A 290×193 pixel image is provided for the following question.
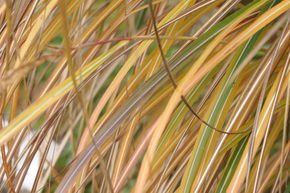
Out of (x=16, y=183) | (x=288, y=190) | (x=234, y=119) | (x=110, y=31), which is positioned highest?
(x=110, y=31)

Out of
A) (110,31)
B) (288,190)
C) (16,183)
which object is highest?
(110,31)

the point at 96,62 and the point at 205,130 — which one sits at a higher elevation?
the point at 96,62

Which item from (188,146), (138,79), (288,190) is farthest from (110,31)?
(288,190)

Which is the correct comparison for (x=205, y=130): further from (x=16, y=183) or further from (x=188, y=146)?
(x=16, y=183)

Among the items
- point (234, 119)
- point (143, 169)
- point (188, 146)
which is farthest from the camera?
point (188, 146)

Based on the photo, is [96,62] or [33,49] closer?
[96,62]

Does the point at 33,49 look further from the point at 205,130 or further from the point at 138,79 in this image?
the point at 205,130

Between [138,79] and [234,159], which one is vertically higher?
[138,79]

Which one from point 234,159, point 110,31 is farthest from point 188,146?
point 110,31

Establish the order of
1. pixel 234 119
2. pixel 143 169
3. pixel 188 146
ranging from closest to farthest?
pixel 143 169, pixel 234 119, pixel 188 146

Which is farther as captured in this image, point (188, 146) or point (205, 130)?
point (188, 146)
